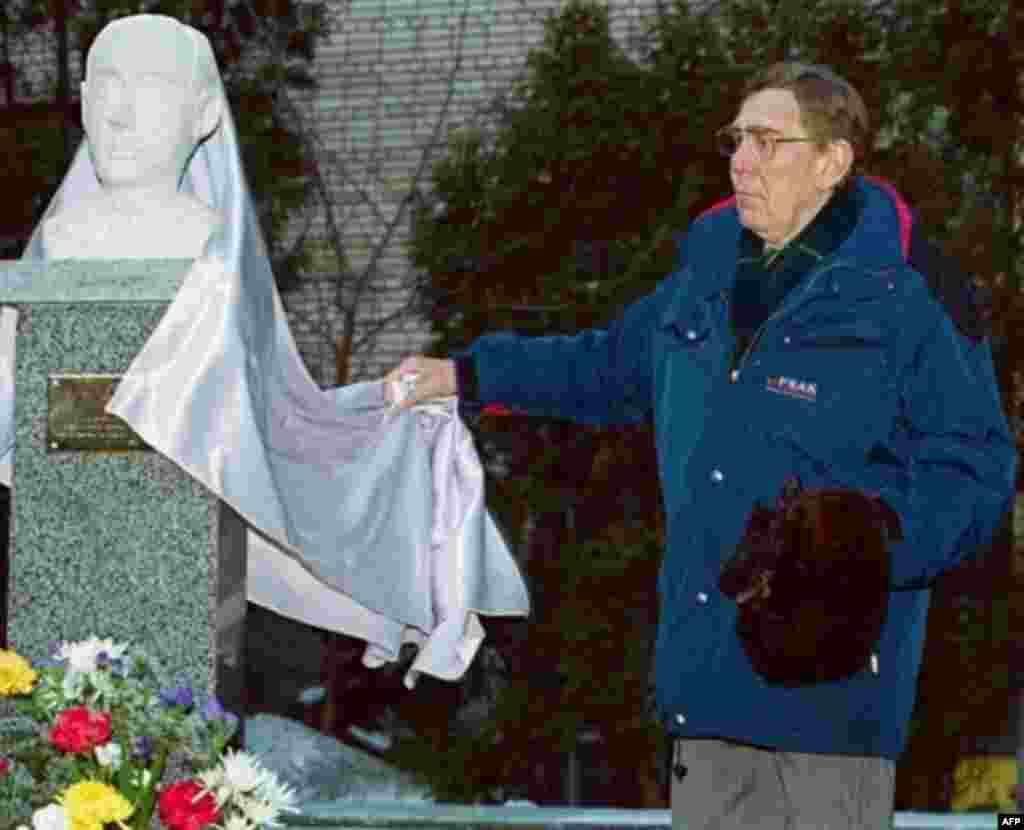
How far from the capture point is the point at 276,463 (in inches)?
175

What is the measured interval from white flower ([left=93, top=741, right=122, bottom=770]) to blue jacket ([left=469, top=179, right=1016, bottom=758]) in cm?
99

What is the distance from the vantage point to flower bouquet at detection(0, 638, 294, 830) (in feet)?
10.7

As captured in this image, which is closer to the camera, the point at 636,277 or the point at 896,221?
the point at 896,221

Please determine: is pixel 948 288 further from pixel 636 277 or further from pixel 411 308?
pixel 411 308

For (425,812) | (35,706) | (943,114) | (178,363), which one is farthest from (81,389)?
(943,114)

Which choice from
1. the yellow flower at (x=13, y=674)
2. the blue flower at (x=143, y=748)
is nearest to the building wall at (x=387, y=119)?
the blue flower at (x=143, y=748)

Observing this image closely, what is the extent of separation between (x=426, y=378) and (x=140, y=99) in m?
0.98

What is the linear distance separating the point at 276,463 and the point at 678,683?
1.47 meters

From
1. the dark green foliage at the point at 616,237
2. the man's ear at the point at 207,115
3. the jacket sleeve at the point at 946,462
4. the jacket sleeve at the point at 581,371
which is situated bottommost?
the dark green foliage at the point at 616,237

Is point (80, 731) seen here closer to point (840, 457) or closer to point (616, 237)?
point (840, 457)

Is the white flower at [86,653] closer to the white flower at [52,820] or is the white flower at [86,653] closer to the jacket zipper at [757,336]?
the white flower at [52,820]

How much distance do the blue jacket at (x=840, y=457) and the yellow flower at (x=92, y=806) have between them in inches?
37.0

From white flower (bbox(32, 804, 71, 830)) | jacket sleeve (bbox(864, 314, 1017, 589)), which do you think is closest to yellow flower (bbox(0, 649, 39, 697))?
white flower (bbox(32, 804, 71, 830))

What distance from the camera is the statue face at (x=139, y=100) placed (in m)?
4.56
